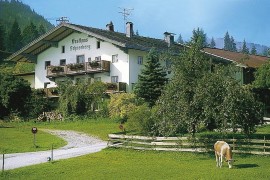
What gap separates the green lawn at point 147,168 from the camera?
18.9 meters

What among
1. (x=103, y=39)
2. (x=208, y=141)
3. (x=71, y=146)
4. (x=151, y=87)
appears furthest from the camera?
(x=103, y=39)

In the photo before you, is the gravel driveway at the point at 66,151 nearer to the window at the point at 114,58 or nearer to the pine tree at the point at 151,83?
the pine tree at the point at 151,83

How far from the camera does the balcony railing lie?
4966cm

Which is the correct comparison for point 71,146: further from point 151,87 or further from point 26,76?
point 26,76

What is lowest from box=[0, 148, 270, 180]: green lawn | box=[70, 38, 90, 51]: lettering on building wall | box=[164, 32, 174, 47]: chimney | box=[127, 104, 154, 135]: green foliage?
box=[0, 148, 270, 180]: green lawn

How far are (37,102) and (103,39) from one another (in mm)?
9731

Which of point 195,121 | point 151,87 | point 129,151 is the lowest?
point 129,151

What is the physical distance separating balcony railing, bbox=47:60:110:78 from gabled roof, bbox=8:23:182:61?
2832 millimetres

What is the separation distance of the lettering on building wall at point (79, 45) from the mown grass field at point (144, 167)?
A: 91.7ft

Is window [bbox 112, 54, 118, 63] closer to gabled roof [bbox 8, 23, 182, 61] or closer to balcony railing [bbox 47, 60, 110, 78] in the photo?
balcony railing [bbox 47, 60, 110, 78]

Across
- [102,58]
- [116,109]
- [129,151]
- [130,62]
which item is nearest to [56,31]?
[102,58]

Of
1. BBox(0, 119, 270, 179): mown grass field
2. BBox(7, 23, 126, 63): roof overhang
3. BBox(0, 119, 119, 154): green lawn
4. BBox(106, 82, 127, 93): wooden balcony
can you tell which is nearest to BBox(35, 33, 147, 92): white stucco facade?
BBox(7, 23, 126, 63): roof overhang

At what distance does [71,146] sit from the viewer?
30.0m

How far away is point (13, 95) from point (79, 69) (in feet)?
25.1
